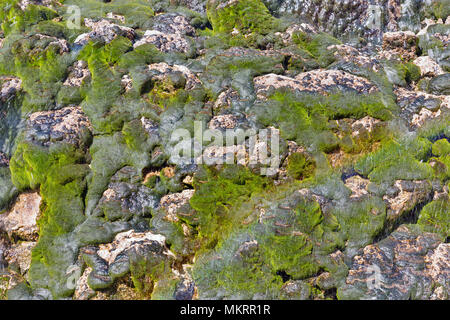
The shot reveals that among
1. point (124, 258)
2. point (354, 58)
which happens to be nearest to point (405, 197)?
point (354, 58)

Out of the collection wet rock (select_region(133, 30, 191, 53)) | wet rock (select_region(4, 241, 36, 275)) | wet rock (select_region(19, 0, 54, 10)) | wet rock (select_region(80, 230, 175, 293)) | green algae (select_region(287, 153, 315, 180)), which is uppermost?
wet rock (select_region(19, 0, 54, 10))

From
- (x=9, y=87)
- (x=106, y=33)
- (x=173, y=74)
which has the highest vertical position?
(x=106, y=33)

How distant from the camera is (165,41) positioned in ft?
22.2

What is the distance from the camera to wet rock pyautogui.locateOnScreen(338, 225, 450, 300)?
4605 millimetres

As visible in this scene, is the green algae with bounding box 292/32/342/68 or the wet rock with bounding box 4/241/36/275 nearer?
the wet rock with bounding box 4/241/36/275

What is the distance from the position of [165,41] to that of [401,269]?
→ 16.7 ft

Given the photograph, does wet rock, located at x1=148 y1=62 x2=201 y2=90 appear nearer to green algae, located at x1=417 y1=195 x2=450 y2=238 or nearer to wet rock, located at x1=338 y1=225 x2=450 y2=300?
wet rock, located at x1=338 y1=225 x2=450 y2=300

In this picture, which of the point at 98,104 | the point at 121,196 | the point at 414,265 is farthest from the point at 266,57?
the point at 414,265

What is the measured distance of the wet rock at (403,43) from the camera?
23.9ft

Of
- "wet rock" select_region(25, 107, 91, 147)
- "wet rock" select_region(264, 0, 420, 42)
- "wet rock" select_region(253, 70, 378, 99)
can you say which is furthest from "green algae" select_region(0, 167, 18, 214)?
"wet rock" select_region(264, 0, 420, 42)

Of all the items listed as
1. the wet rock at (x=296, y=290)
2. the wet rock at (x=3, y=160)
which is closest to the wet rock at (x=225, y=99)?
the wet rock at (x=296, y=290)

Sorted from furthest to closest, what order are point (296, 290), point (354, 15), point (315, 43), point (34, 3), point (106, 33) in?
point (354, 15), point (34, 3), point (315, 43), point (106, 33), point (296, 290)

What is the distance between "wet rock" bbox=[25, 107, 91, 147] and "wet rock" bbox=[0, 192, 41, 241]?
0.85 meters

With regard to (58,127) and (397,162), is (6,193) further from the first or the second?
(397,162)
